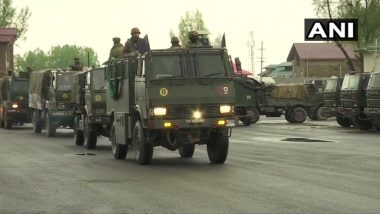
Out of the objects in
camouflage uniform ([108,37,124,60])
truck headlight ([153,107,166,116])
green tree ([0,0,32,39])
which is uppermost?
green tree ([0,0,32,39])

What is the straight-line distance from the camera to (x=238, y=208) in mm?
9234

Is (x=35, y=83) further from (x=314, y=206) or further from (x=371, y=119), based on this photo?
(x=314, y=206)

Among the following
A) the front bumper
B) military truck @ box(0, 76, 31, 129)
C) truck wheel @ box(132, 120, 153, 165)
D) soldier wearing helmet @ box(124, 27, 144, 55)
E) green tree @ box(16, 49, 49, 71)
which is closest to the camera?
the front bumper

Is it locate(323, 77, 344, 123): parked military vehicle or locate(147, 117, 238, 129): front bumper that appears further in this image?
locate(323, 77, 344, 123): parked military vehicle

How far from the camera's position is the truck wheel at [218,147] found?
15633 mm

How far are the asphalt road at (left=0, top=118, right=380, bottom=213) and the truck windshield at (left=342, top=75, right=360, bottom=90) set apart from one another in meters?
9.76

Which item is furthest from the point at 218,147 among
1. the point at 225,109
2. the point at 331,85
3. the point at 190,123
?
the point at 331,85

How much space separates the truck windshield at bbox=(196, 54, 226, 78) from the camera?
15.3m

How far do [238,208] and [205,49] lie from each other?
6.67 metres

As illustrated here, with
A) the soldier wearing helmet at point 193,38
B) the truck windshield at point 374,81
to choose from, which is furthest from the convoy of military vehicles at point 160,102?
the truck windshield at point 374,81

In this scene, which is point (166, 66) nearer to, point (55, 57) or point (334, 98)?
point (334, 98)

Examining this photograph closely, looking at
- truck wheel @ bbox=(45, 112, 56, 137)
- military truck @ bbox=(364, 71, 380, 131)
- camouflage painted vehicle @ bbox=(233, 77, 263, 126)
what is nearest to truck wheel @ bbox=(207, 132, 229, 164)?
truck wheel @ bbox=(45, 112, 56, 137)

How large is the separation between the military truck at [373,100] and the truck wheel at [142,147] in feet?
46.5

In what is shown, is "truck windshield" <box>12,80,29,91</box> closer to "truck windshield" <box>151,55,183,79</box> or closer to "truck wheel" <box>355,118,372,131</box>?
"truck wheel" <box>355,118,372,131</box>
